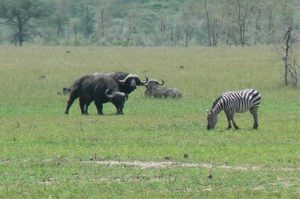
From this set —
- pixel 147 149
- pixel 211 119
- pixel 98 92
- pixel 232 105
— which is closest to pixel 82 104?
pixel 98 92

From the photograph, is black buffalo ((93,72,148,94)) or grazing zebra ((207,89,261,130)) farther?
black buffalo ((93,72,148,94))

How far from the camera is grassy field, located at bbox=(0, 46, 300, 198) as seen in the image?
13.0m

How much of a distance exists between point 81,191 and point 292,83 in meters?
23.5

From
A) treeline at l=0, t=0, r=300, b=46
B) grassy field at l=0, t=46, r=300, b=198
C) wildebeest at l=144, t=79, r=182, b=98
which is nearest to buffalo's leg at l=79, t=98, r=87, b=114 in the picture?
grassy field at l=0, t=46, r=300, b=198

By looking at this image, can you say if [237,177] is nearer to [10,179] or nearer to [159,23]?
[10,179]

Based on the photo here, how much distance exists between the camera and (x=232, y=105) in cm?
2089

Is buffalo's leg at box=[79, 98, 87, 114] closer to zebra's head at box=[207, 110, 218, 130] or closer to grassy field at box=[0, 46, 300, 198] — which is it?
grassy field at box=[0, 46, 300, 198]

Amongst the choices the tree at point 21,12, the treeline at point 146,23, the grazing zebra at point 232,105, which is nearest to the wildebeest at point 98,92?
the grazing zebra at point 232,105

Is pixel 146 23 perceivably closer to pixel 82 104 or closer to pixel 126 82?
pixel 126 82

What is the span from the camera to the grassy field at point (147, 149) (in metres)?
13.0

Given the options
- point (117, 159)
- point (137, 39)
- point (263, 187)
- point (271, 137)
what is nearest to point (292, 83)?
point (271, 137)

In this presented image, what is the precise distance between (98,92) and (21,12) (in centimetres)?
6709

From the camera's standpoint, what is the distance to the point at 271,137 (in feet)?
63.0

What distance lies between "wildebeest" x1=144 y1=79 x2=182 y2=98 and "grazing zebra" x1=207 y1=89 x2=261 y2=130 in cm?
A: 957
